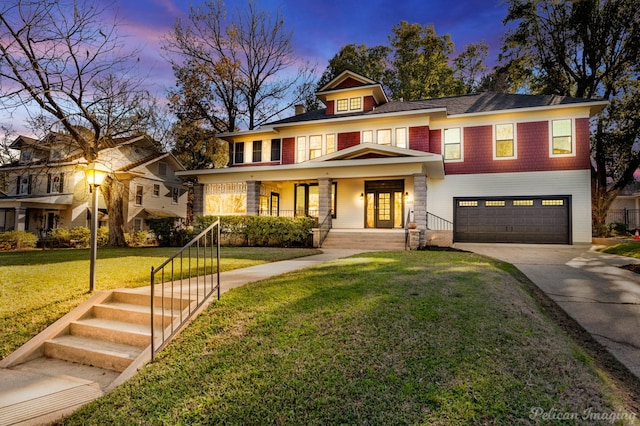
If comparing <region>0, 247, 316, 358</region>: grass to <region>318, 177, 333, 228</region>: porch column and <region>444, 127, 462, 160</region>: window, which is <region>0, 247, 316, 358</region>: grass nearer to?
<region>318, 177, 333, 228</region>: porch column

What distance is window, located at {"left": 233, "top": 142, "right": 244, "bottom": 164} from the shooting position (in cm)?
2005

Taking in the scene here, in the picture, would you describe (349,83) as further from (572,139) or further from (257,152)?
(572,139)

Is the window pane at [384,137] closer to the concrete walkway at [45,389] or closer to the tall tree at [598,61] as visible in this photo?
the tall tree at [598,61]

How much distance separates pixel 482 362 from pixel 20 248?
2061cm

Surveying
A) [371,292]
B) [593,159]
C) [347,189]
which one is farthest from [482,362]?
[593,159]

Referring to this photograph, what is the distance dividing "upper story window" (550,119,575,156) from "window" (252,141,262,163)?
582 inches

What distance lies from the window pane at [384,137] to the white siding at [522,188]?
119 inches

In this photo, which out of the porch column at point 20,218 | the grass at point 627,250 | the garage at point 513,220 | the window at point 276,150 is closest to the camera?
the grass at point 627,250

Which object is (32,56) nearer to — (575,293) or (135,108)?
(135,108)

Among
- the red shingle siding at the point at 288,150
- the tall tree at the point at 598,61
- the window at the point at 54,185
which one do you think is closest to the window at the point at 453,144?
the tall tree at the point at 598,61

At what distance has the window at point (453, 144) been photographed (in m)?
15.9

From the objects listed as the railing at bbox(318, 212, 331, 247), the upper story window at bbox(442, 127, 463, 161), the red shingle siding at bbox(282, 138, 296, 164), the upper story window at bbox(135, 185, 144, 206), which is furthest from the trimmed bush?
the upper story window at bbox(135, 185, 144, 206)

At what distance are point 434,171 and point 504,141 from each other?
3.82 metres

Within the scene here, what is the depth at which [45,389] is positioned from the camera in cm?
313
